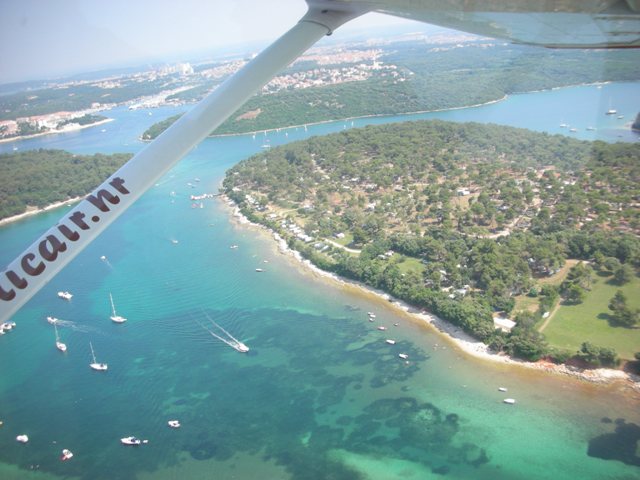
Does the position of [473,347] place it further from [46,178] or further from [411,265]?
[46,178]

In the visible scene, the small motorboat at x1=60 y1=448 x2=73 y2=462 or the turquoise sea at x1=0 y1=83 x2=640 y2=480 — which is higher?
the turquoise sea at x1=0 y1=83 x2=640 y2=480

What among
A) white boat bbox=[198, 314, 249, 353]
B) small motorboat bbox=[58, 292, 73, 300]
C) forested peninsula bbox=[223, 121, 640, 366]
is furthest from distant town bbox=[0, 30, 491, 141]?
white boat bbox=[198, 314, 249, 353]

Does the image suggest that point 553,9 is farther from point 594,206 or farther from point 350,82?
point 350,82

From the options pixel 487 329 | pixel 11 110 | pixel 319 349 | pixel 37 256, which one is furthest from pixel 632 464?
pixel 11 110

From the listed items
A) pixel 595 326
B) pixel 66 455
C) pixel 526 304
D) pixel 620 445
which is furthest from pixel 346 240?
pixel 66 455

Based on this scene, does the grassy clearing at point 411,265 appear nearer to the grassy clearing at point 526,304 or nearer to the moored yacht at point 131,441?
the grassy clearing at point 526,304

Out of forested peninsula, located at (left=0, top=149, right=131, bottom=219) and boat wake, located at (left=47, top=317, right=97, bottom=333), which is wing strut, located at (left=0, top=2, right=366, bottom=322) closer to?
boat wake, located at (left=47, top=317, right=97, bottom=333)
